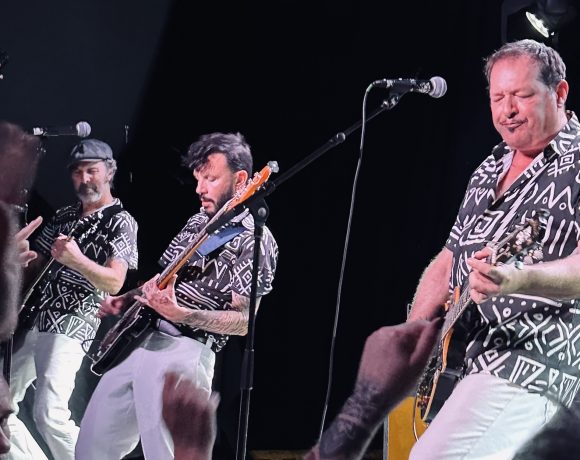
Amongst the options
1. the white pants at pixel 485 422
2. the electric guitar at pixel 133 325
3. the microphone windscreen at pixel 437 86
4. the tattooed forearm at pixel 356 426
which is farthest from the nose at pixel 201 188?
the white pants at pixel 485 422

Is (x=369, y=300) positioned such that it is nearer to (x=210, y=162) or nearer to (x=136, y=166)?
(x=210, y=162)

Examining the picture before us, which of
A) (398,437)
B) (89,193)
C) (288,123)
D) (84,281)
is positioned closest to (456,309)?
(398,437)

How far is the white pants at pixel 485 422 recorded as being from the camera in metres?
2.32

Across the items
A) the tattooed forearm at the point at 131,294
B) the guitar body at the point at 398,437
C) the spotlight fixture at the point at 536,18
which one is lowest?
the guitar body at the point at 398,437

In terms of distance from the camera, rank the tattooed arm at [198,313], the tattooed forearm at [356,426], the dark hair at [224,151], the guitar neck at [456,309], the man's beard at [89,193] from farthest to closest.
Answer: the man's beard at [89,193], the dark hair at [224,151], the tattooed arm at [198,313], the tattooed forearm at [356,426], the guitar neck at [456,309]

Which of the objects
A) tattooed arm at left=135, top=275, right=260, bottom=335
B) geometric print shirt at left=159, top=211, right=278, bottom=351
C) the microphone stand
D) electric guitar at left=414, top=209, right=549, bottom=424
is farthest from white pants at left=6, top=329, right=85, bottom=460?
electric guitar at left=414, top=209, right=549, bottom=424

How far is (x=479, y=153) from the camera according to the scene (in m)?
4.00

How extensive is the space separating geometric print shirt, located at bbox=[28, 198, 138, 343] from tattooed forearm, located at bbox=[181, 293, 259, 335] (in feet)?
2.52

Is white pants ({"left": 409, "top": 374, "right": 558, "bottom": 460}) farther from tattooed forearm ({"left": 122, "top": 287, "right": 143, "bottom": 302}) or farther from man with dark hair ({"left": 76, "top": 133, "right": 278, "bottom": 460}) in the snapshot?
tattooed forearm ({"left": 122, "top": 287, "right": 143, "bottom": 302})

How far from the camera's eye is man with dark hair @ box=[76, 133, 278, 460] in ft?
12.1

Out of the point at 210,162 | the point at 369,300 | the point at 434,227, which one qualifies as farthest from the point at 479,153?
the point at 210,162

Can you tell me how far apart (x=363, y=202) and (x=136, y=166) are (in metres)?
1.21

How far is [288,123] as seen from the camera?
4441 mm

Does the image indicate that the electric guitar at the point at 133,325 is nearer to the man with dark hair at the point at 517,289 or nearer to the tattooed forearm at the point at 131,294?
the tattooed forearm at the point at 131,294
